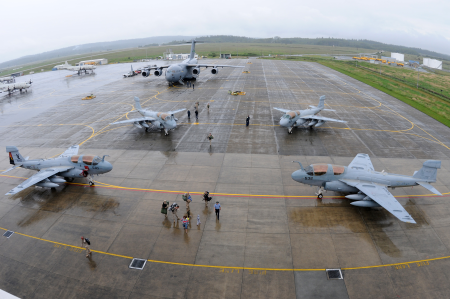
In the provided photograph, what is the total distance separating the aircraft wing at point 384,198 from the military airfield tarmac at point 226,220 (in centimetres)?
142

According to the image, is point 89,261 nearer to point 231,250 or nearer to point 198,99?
point 231,250

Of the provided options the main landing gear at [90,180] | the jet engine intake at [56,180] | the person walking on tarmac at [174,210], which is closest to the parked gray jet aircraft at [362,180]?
the person walking on tarmac at [174,210]

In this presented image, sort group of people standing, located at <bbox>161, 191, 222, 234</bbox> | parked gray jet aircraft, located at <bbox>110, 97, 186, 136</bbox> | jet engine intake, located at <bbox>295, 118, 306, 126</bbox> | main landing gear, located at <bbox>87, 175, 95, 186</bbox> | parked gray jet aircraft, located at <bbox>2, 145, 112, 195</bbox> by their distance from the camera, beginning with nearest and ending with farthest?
group of people standing, located at <bbox>161, 191, 222, 234</bbox> → parked gray jet aircraft, located at <bbox>2, 145, 112, 195</bbox> → main landing gear, located at <bbox>87, 175, 95, 186</bbox> → parked gray jet aircraft, located at <bbox>110, 97, 186, 136</bbox> → jet engine intake, located at <bbox>295, 118, 306, 126</bbox>

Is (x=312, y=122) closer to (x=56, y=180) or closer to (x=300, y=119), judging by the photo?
(x=300, y=119)

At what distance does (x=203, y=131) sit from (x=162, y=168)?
35.7ft

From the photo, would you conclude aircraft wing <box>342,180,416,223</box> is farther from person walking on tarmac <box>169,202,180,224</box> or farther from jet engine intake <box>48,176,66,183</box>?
jet engine intake <box>48,176,66,183</box>

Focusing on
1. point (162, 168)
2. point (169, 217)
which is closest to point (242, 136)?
point (162, 168)

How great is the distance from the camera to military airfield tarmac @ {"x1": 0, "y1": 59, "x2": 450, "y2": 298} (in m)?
13.6

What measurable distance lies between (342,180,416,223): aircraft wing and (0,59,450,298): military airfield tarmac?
142cm

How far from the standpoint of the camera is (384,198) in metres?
17.8

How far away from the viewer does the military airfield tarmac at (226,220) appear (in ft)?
44.7

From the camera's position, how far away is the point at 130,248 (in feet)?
52.0

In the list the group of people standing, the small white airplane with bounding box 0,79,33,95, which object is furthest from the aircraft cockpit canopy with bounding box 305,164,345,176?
the small white airplane with bounding box 0,79,33,95

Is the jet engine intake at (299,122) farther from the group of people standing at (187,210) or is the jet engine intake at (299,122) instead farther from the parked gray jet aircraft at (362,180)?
the group of people standing at (187,210)
